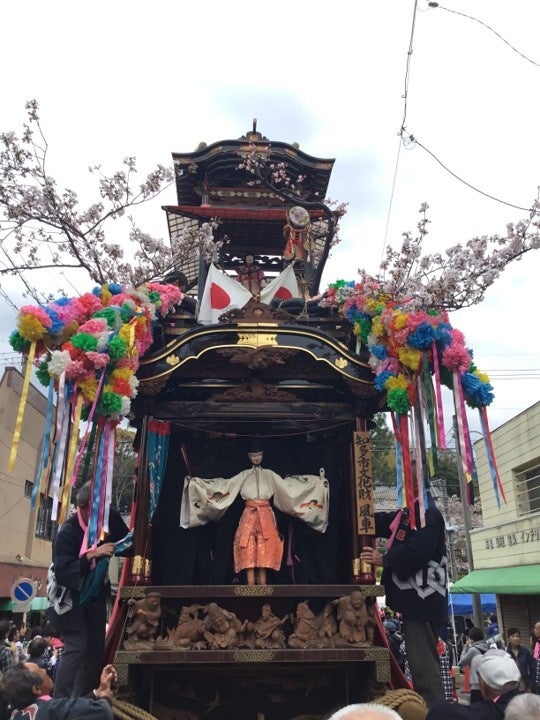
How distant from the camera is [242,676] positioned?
6391 mm

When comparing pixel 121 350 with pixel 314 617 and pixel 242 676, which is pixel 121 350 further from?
pixel 242 676

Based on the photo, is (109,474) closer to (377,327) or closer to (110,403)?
(110,403)

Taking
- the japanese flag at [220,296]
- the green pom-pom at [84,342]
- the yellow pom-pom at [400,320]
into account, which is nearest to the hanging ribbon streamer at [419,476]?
the yellow pom-pom at [400,320]

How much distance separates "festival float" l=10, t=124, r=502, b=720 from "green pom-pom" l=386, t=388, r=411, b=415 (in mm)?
→ 15

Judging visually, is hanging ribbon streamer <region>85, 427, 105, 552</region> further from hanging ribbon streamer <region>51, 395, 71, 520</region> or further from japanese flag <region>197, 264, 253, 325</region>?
japanese flag <region>197, 264, 253, 325</region>

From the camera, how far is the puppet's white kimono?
714cm

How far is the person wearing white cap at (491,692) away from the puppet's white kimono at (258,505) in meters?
3.63

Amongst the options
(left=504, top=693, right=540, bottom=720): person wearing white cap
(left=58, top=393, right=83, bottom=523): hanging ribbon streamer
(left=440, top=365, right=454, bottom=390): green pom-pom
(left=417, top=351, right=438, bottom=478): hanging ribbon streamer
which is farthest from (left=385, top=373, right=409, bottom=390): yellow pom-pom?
(left=504, top=693, right=540, bottom=720): person wearing white cap

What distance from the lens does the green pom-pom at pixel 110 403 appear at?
5715 millimetres

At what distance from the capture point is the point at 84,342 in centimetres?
572

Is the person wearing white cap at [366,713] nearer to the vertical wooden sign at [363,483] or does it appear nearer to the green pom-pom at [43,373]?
the vertical wooden sign at [363,483]

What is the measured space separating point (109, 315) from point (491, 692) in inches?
176

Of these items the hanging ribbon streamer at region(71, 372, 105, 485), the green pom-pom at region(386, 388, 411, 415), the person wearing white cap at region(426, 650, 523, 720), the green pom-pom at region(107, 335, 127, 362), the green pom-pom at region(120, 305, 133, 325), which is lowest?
the person wearing white cap at region(426, 650, 523, 720)

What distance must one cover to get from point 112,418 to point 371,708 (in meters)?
4.22
